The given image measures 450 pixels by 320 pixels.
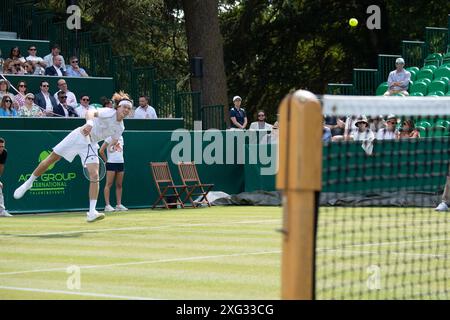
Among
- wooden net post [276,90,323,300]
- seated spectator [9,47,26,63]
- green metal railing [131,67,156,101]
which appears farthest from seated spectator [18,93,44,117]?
wooden net post [276,90,323,300]

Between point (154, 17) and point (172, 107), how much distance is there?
489 inches

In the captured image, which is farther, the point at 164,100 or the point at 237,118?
the point at 164,100

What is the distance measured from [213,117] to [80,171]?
6.87 m

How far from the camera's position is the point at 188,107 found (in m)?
29.2

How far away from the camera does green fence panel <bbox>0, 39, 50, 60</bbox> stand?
1086 inches

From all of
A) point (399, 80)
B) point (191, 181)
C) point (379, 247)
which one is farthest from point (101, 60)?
point (379, 247)

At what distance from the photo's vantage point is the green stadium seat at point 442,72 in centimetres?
2736

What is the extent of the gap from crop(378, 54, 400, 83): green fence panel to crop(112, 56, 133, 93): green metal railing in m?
7.11

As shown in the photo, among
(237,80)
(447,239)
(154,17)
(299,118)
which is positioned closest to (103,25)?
(154,17)

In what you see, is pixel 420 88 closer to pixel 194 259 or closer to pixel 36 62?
pixel 36 62

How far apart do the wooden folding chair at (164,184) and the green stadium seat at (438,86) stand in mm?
7139

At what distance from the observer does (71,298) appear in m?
8.67

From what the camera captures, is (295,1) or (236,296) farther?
(295,1)
